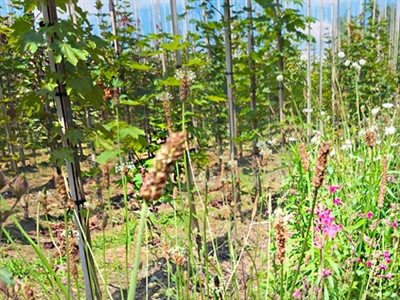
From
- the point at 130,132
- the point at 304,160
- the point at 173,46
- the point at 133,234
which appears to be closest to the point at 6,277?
the point at 304,160

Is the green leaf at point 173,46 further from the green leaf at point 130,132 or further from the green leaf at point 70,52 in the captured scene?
the green leaf at point 70,52

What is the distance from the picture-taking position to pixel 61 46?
5.33 feet

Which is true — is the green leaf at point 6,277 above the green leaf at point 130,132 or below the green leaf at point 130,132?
below

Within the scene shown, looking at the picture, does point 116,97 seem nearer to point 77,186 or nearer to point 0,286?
point 0,286

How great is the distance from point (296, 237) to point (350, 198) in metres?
0.38

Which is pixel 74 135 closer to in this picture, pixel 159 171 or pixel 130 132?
pixel 130 132

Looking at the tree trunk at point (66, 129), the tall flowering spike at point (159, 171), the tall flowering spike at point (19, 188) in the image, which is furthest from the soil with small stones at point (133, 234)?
the tall flowering spike at point (159, 171)

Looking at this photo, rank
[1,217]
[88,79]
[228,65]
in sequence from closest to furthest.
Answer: [1,217] → [88,79] → [228,65]

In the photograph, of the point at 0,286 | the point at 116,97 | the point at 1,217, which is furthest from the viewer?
the point at 116,97

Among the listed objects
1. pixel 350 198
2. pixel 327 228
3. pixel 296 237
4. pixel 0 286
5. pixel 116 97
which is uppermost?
pixel 116 97

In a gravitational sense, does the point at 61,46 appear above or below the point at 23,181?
above

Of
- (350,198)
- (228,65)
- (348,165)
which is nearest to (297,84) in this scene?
(228,65)

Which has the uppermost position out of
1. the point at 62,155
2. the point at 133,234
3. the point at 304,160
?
the point at 304,160

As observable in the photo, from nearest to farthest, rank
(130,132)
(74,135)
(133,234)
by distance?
(74,135)
(130,132)
(133,234)
